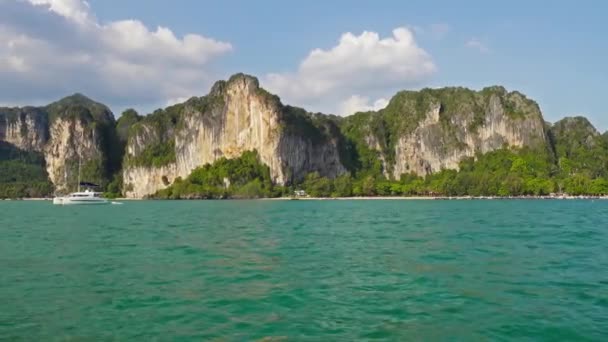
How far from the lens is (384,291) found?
15688 millimetres

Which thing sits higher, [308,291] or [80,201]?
[80,201]

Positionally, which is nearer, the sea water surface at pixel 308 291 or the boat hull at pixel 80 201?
the sea water surface at pixel 308 291

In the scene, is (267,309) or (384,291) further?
(384,291)

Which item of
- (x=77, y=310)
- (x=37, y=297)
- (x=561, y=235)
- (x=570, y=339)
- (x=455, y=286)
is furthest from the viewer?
(x=561, y=235)

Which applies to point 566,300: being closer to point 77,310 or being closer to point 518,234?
point 77,310

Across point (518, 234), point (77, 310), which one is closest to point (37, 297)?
point (77, 310)

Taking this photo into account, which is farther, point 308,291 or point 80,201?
point 80,201

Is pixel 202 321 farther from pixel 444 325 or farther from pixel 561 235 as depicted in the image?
pixel 561 235

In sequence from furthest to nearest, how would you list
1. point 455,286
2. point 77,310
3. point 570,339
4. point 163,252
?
point 163,252 < point 455,286 < point 77,310 < point 570,339

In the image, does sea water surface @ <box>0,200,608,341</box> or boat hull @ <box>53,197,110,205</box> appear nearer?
sea water surface @ <box>0,200,608,341</box>

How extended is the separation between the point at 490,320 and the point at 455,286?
3918 mm

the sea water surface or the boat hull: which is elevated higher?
the boat hull

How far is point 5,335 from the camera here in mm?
11328

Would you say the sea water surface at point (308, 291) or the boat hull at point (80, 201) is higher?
the boat hull at point (80, 201)
